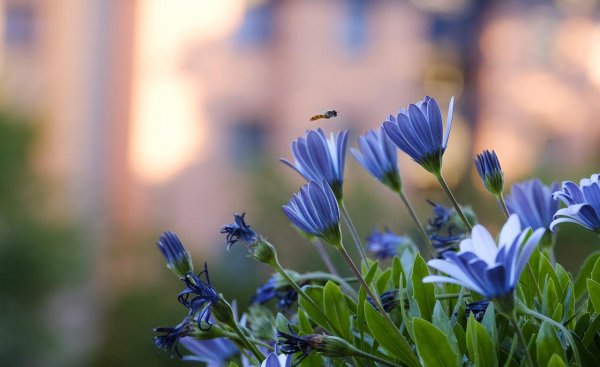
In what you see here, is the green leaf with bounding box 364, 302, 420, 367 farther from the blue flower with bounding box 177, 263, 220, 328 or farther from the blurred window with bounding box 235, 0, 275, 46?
the blurred window with bounding box 235, 0, 275, 46

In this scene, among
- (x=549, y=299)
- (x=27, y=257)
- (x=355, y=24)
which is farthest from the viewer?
(x=355, y=24)

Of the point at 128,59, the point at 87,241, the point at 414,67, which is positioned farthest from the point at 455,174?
the point at 128,59

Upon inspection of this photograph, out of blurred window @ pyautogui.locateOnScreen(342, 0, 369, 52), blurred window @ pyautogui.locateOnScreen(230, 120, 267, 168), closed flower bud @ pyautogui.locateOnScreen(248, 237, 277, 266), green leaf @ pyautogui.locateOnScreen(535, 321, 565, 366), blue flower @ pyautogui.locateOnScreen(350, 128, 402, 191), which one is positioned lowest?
green leaf @ pyautogui.locateOnScreen(535, 321, 565, 366)

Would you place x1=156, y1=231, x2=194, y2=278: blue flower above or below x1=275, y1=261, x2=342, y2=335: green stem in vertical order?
above

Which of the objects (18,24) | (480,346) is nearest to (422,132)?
(480,346)

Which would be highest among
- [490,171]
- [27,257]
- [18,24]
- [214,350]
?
[18,24]

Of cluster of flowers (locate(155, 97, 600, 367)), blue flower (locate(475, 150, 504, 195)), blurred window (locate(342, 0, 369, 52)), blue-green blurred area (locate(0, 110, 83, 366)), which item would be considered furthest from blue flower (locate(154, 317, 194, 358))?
blurred window (locate(342, 0, 369, 52))

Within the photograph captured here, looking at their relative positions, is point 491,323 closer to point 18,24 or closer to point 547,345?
point 547,345
